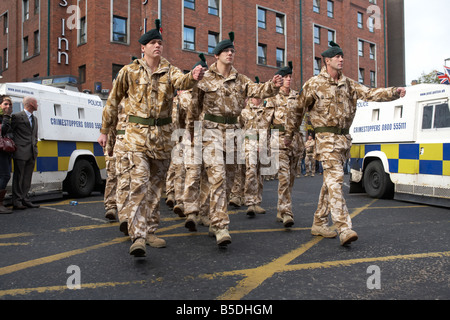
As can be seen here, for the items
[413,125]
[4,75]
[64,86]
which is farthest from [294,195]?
[4,75]

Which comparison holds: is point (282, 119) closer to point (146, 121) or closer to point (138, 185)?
point (146, 121)

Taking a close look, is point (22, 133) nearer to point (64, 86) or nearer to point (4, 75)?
point (64, 86)

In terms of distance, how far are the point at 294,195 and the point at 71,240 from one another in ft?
19.4

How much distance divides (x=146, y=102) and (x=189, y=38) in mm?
22251

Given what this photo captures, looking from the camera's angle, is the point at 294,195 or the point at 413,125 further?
the point at 294,195

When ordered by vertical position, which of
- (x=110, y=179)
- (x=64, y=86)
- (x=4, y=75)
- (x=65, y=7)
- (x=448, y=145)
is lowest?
(x=110, y=179)

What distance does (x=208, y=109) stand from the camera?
14.8 ft

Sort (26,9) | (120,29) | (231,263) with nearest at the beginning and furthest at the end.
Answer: (231,263) → (120,29) → (26,9)

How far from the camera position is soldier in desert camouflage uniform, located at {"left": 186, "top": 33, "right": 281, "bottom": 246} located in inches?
170

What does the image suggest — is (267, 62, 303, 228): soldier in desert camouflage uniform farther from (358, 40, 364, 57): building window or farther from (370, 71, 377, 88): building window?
(370, 71, 377, 88): building window

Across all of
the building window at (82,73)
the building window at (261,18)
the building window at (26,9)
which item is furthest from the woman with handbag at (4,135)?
the building window at (26,9)

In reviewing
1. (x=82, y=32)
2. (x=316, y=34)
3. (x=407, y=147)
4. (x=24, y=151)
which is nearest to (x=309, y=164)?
(x=407, y=147)

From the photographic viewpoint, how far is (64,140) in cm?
860
